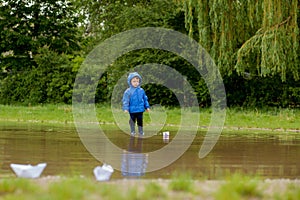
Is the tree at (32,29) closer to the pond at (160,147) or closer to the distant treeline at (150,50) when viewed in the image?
the distant treeline at (150,50)

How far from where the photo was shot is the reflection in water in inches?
374

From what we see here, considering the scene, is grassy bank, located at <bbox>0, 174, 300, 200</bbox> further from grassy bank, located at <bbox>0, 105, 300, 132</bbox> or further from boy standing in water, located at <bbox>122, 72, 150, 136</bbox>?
grassy bank, located at <bbox>0, 105, 300, 132</bbox>

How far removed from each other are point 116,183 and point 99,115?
1825cm

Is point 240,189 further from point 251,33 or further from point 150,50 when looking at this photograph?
point 150,50

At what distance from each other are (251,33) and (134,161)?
49.4ft

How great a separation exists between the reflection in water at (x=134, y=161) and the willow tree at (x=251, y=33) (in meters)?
8.55

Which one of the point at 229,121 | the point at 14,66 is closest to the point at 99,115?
the point at 229,121

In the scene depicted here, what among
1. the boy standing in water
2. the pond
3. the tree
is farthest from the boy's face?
the tree

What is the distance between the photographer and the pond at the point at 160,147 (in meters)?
9.76

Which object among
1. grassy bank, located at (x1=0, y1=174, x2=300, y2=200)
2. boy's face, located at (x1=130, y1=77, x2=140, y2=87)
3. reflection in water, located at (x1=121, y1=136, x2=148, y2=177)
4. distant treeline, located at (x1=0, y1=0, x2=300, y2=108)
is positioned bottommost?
reflection in water, located at (x1=121, y1=136, x2=148, y2=177)

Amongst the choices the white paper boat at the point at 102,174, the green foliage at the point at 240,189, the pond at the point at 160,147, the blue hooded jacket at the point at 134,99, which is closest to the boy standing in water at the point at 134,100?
the blue hooded jacket at the point at 134,99

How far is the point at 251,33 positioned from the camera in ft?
82.3

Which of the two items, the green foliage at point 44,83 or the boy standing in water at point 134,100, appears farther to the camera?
the green foliage at point 44,83

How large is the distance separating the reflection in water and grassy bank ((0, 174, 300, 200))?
185 cm
